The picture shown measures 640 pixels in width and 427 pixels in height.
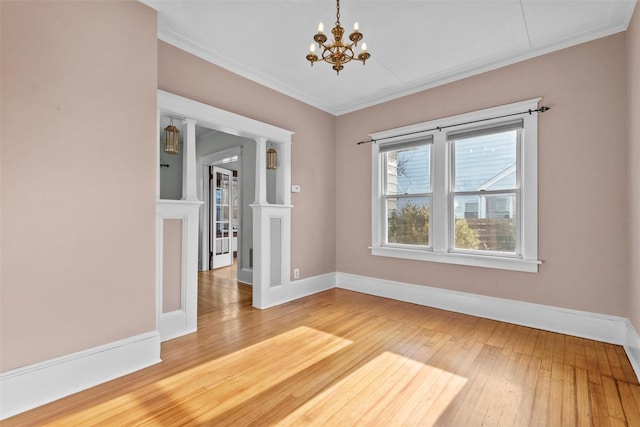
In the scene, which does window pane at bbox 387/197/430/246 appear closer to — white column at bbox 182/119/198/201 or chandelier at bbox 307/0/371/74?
chandelier at bbox 307/0/371/74

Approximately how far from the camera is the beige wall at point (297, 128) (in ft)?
9.77

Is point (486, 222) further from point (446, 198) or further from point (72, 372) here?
point (72, 372)

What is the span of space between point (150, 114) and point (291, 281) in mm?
2675

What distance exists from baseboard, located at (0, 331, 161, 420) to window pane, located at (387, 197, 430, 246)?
320 centimetres

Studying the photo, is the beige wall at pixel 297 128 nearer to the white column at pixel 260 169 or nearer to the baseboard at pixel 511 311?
the white column at pixel 260 169

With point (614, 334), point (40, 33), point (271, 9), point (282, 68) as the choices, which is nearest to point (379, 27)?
point (271, 9)

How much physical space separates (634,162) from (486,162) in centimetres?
126

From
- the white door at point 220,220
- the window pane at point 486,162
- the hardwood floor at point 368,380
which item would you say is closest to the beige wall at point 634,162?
the hardwood floor at point 368,380

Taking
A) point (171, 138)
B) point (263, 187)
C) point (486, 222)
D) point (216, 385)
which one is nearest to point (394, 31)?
point (263, 187)

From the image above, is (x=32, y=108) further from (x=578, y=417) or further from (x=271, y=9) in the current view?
(x=578, y=417)

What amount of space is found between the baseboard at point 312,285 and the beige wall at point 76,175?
6.78ft

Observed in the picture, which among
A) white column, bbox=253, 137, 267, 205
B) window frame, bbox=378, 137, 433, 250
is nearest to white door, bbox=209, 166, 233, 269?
white column, bbox=253, 137, 267, 205

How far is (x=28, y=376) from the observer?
1.81 meters

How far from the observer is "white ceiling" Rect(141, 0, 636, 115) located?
245 cm
